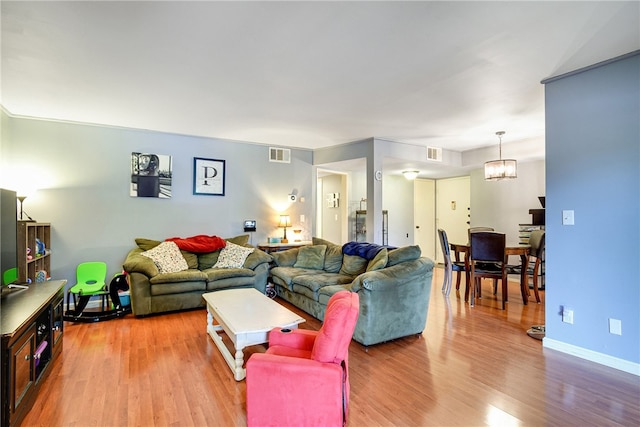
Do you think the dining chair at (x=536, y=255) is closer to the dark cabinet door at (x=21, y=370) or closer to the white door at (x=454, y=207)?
the white door at (x=454, y=207)

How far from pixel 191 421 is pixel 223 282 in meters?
2.46

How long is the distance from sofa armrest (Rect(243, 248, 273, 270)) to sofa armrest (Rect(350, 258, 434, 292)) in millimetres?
1958

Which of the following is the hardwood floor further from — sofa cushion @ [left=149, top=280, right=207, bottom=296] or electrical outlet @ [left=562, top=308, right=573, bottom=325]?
sofa cushion @ [left=149, top=280, right=207, bottom=296]

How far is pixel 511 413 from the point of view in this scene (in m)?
2.05

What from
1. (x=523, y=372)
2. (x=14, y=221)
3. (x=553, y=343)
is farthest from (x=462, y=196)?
(x=14, y=221)

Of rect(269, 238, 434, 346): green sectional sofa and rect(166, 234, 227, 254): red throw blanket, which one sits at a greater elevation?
rect(166, 234, 227, 254): red throw blanket

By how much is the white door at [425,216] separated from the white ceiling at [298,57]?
412 cm

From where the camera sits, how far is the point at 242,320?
2.59 metres

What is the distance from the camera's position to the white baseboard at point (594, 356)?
2.59m

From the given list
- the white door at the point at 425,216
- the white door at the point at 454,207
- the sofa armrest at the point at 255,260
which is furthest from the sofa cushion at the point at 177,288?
the white door at the point at 454,207

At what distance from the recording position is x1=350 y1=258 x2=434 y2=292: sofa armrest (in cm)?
304

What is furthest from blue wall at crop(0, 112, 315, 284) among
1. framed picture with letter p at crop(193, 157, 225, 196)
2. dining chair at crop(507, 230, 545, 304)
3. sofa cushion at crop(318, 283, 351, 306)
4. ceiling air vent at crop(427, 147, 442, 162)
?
dining chair at crop(507, 230, 545, 304)

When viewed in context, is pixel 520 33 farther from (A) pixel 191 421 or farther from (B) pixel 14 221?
(B) pixel 14 221

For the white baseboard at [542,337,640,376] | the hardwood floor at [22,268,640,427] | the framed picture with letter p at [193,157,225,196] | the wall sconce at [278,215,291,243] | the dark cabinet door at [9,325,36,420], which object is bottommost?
the hardwood floor at [22,268,640,427]
